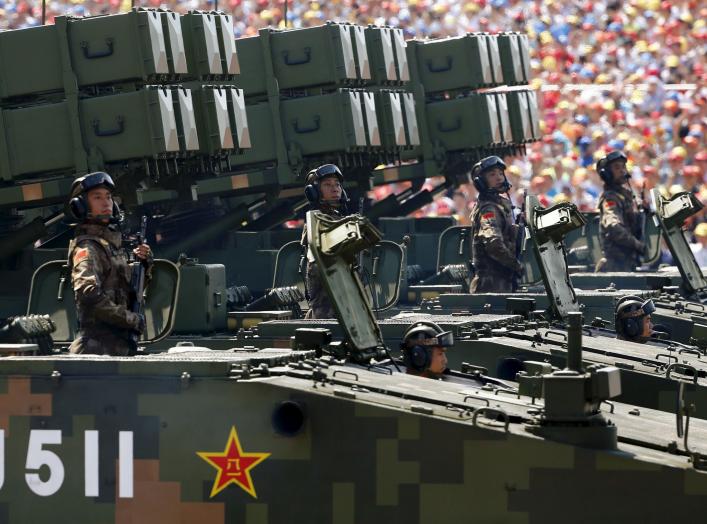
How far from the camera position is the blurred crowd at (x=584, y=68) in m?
28.2

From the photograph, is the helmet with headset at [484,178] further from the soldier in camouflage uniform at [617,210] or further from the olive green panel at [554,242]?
the soldier in camouflage uniform at [617,210]

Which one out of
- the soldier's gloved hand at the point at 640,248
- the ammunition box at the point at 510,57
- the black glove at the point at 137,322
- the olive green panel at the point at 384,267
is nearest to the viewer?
the black glove at the point at 137,322

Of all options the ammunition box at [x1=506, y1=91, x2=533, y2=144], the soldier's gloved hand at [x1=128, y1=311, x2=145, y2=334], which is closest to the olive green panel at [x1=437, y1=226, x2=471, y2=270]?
the ammunition box at [x1=506, y1=91, x2=533, y2=144]

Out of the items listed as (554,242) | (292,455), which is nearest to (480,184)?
(554,242)

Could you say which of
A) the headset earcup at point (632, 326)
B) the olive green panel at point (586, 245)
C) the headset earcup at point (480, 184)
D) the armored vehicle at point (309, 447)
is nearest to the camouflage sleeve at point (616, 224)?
the olive green panel at point (586, 245)

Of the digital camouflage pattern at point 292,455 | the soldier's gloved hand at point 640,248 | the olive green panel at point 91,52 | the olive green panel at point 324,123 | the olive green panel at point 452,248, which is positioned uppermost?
the olive green panel at point 91,52

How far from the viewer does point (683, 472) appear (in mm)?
8562

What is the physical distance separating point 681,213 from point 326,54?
489 centimetres

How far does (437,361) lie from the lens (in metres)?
11.0

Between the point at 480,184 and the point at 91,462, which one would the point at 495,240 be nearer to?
the point at 480,184

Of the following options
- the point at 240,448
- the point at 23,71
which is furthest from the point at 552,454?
the point at 23,71

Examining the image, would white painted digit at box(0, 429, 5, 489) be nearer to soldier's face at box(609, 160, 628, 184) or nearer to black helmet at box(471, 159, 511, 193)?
black helmet at box(471, 159, 511, 193)

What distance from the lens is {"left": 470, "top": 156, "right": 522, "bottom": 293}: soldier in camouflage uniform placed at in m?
18.1

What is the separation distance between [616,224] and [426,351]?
1153cm
